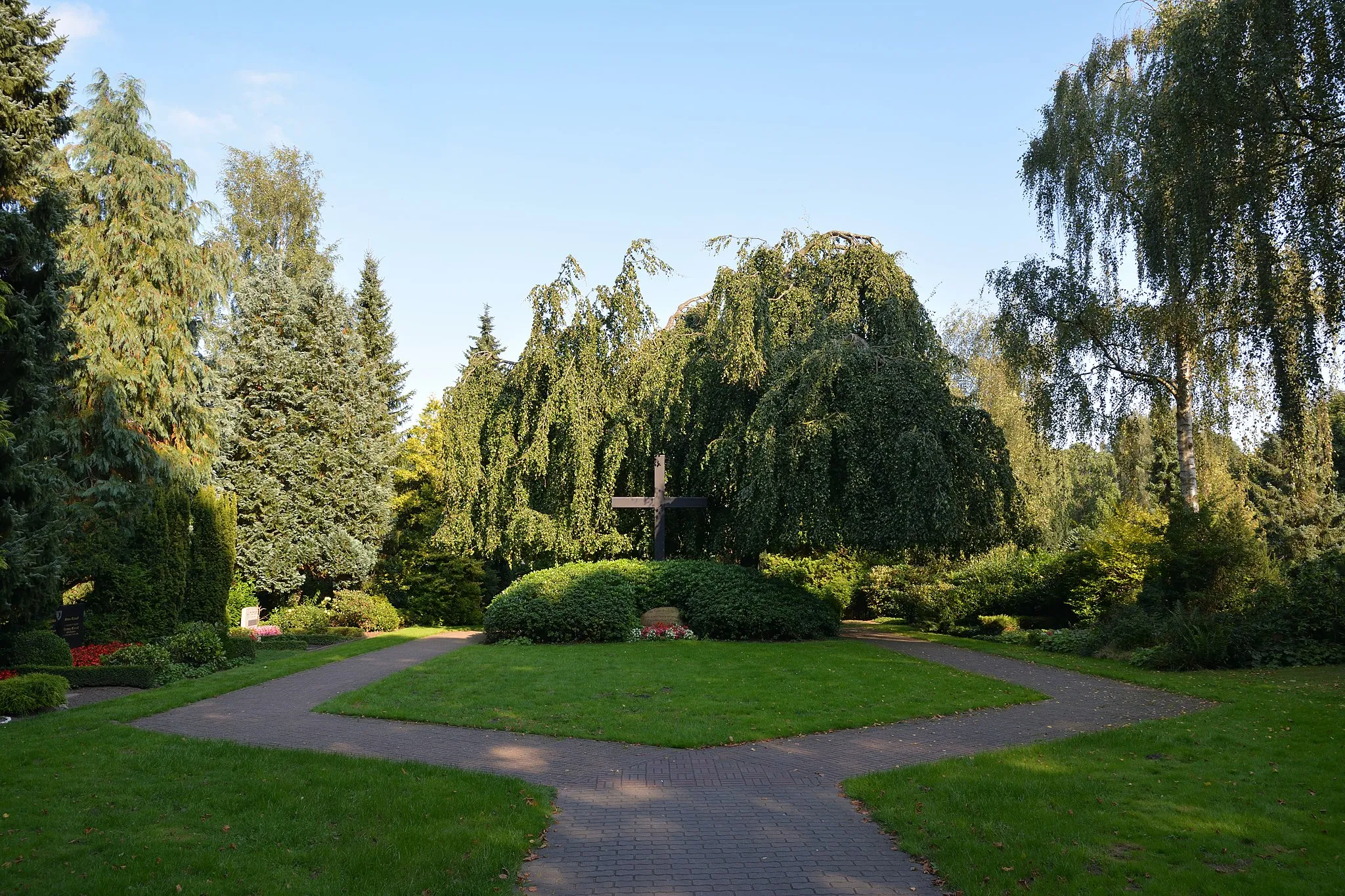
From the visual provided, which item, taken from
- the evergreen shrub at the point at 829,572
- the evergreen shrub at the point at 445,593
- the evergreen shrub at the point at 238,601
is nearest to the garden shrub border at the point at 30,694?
the evergreen shrub at the point at 238,601

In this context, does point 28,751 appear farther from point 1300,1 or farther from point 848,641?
point 1300,1

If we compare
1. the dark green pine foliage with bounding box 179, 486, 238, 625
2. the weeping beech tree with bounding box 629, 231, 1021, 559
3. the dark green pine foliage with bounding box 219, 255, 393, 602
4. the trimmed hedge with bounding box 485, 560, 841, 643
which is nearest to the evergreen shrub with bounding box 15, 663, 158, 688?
the dark green pine foliage with bounding box 179, 486, 238, 625

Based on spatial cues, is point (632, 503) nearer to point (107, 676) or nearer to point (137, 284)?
point (107, 676)

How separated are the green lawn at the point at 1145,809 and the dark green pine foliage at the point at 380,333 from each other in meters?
27.4

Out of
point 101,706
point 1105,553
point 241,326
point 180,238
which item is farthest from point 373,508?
point 1105,553

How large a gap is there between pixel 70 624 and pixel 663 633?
10.5 metres

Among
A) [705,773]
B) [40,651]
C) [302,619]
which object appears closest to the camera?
[705,773]

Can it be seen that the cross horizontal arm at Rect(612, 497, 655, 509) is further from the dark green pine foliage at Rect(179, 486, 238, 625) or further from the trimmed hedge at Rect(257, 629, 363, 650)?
the dark green pine foliage at Rect(179, 486, 238, 625)

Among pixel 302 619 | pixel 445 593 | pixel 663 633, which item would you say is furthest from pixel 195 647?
pixel 445 593

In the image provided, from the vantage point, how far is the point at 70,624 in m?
13.7

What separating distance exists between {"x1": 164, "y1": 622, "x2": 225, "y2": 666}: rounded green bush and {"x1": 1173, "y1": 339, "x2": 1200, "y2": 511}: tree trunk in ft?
59.2

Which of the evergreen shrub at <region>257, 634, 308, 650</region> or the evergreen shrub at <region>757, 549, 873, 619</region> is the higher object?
the evergreen shrub at <region>757, 549, 873, 619</region>

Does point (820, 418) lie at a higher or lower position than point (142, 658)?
higher

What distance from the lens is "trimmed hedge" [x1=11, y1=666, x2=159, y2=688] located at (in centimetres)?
1202
